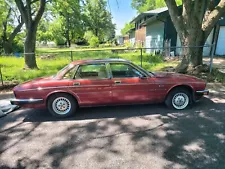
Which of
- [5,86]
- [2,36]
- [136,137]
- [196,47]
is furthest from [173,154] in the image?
[2,36]

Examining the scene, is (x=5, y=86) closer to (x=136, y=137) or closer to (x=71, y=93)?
(x=71, y=93)

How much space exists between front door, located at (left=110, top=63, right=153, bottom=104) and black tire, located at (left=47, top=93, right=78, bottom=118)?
1.03 metres

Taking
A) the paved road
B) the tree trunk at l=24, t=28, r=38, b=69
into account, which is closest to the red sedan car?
the paved road

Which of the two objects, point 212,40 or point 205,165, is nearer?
point 205,165

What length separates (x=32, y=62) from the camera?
33.8 feet

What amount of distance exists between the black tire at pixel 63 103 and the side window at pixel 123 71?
123 cm

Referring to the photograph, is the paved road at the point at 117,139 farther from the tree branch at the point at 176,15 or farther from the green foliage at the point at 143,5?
the green foliage at the point at 143,5

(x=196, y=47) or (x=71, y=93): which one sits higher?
(x=196, y=47)

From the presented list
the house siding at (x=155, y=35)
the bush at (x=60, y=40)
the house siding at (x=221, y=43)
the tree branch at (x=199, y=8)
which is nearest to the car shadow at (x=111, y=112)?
the tree branch at (x=199, y=8)

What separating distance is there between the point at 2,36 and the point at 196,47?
26278mm

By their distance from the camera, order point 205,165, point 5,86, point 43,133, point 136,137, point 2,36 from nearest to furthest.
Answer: point 205,165 < point 136,137 < point 43,133 < point 5,86 < point 2,36

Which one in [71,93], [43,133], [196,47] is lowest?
[43,133]

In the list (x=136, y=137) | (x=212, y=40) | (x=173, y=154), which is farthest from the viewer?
(x=212, y=40)

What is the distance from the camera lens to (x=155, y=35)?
1862cm
